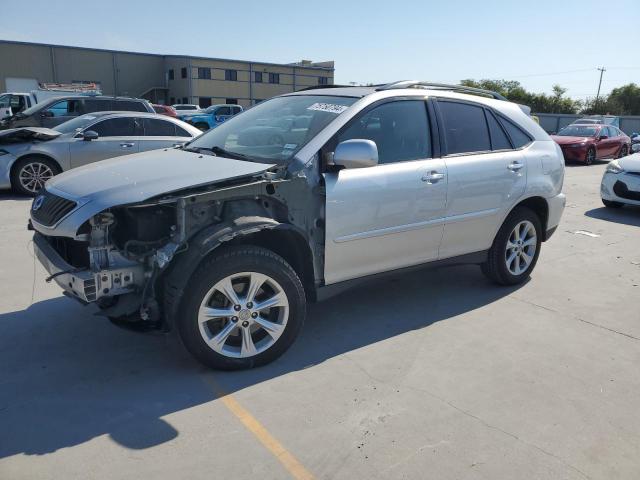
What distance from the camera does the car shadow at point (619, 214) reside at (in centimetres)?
869

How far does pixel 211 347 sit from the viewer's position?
10.7ft

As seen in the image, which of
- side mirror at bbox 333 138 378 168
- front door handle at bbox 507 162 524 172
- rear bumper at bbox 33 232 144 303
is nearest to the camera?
rear bumper at bbox 33 232 144 303

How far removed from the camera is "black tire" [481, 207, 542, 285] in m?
4.86

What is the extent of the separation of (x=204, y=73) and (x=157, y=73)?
4.90 metres

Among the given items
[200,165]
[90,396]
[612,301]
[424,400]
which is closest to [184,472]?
[90,396]

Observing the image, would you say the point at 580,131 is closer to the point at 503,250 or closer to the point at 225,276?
the point at 503,250

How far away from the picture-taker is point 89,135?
9.17m

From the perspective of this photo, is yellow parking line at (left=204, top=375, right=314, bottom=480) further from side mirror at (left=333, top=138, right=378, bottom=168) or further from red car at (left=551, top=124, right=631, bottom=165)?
red car at (left=551, top=124, right=631, bottom=165)

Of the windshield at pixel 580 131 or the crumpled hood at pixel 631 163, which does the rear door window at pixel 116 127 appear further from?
the windshield at pixel 580 131

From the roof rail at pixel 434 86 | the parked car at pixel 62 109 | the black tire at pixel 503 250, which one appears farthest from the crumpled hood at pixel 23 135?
the black tire at pixel 503 250

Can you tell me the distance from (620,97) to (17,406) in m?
78.5

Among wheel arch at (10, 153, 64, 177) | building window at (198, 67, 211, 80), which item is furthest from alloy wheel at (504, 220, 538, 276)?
building window at (198, 67, 211, 80)

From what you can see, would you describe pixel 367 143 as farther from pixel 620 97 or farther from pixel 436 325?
pixel 620 97

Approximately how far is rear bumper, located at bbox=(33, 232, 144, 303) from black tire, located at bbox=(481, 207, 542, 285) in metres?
3.23
